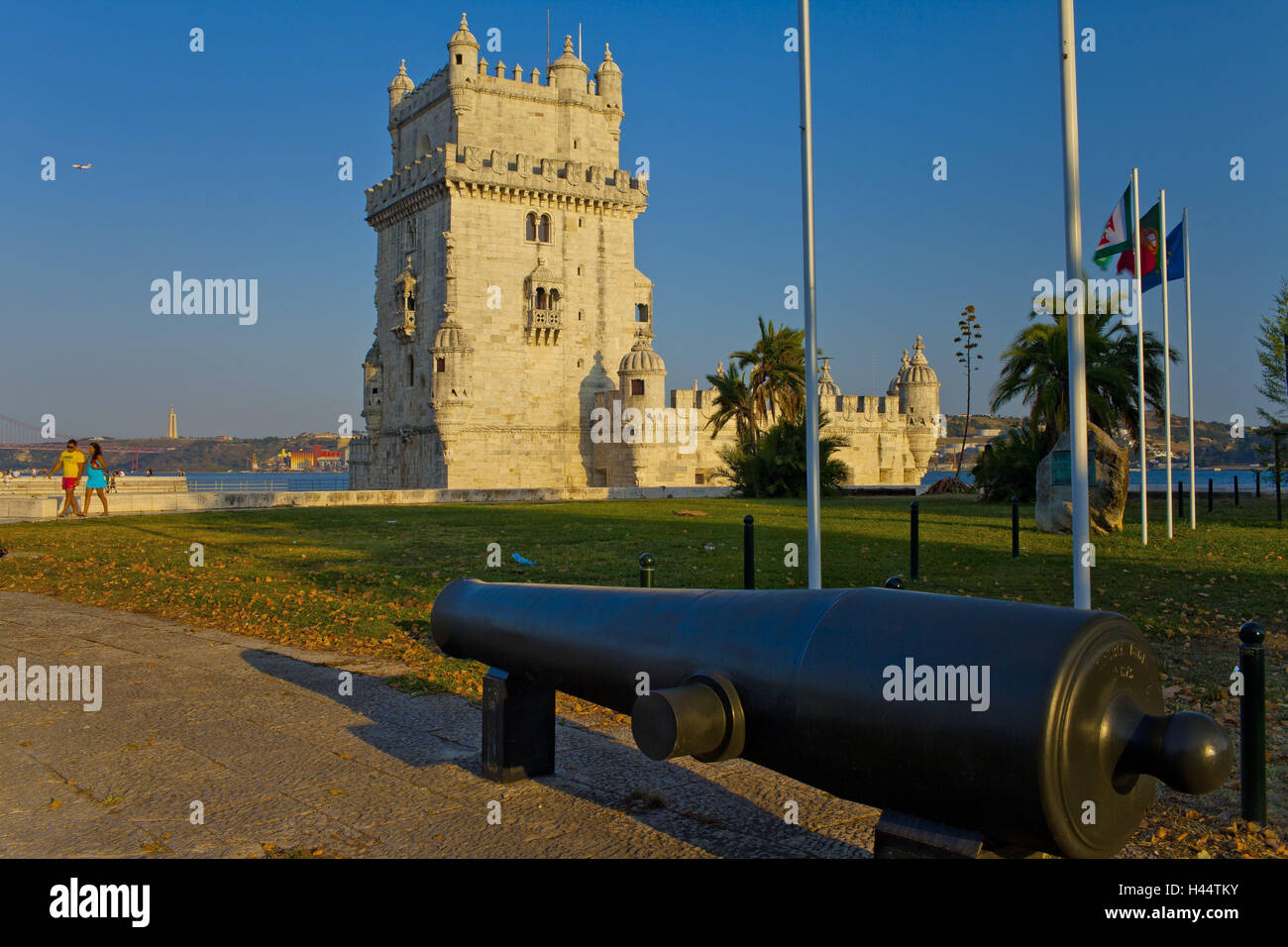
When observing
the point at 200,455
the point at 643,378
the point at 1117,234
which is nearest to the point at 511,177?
the point at 643,378

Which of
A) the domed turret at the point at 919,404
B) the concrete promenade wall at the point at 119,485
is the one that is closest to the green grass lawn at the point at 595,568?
the concrete promenade wall at the point at 119,485

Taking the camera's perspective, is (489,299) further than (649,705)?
Yes

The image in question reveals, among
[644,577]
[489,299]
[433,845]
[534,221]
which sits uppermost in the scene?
[534,221]

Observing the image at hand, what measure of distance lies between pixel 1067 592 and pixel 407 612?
6.39 meters

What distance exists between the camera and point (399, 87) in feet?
146

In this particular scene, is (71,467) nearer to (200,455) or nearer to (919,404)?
(919,404)

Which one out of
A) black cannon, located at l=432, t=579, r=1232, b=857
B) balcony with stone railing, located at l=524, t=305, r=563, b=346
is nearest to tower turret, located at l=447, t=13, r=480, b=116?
balcony with stone railing, located at l=524, t=305, r=563, b=346

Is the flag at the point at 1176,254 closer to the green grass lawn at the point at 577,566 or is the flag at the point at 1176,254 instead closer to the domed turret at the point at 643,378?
the green grass lawn at the point at 577,566

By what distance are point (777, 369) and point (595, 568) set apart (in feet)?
95.1

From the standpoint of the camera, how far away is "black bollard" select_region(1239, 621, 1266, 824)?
13.0 ft

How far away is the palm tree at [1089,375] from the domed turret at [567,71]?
82.5ft
